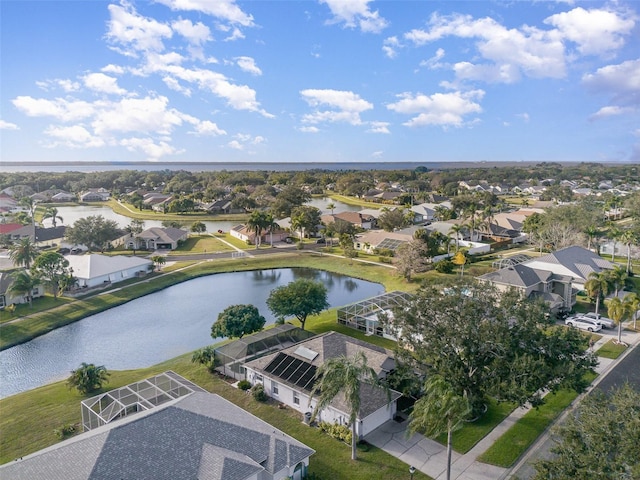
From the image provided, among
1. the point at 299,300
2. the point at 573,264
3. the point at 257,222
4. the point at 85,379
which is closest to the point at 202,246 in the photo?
the point at 257,222

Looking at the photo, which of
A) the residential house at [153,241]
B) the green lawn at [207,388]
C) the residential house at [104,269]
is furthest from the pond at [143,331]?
the residential house at [153,241]

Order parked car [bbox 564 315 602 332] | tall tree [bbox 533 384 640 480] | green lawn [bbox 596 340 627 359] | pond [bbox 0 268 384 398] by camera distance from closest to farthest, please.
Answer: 1. tall tree [bbox 533 384 640 480]
2. green lawn [bbox 596 340 627 359]
3. pond [bbox 0 268 384 398]
4. parked car [bbox 564 315 602 332]

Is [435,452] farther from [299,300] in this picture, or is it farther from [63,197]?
[63,197]

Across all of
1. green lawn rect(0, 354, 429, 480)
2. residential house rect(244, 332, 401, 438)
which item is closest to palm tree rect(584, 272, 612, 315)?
residential house rect(244, 332, 401, 438)

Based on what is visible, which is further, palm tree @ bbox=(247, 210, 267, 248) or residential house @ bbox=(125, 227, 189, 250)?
residential house @ bbox=(125, 227, 189, 250)

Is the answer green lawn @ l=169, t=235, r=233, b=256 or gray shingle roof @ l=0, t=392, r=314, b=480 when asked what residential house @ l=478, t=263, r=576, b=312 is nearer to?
gray shingle roof @ l=0, t=392, r=314, b=480

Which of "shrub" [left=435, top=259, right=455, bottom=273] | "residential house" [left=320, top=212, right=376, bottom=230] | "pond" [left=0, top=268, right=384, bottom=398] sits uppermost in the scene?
"residential house" [left=320, top=212, right=376, bottom=230]

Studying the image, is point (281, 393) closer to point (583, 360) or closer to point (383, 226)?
point (583, 360)
